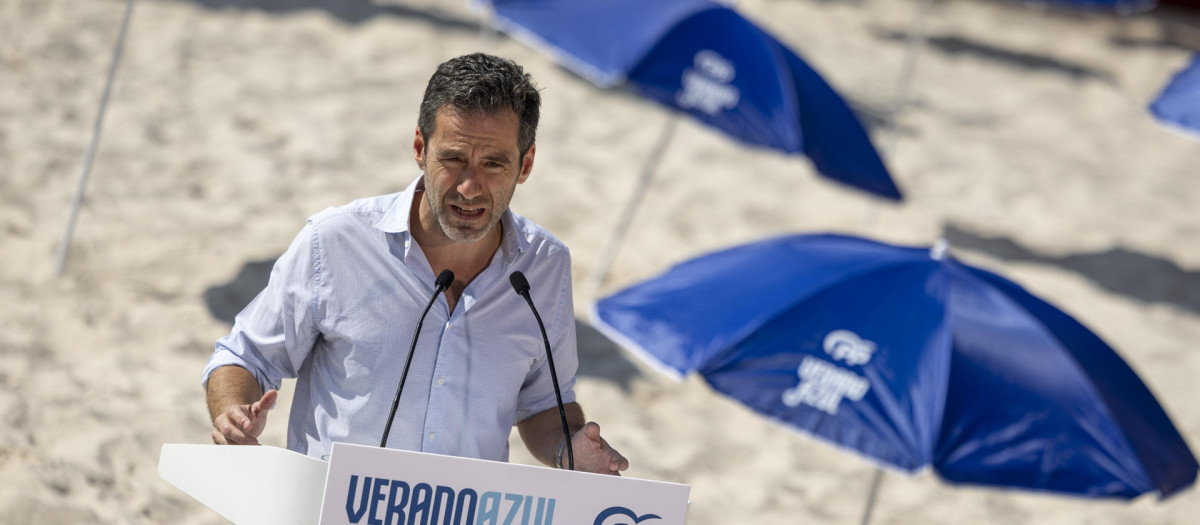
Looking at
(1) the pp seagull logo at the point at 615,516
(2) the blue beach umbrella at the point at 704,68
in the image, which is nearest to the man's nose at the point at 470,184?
(1) the pp seagull logo at the point at 615,516

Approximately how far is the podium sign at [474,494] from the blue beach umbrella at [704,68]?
3122 mm

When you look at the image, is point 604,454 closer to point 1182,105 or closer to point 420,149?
point 420,149

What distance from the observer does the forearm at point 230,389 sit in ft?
6.07

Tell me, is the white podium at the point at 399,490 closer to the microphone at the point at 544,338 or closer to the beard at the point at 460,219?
the microphone at the point at 544,338

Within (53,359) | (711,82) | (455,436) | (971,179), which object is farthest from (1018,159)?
(455,436)

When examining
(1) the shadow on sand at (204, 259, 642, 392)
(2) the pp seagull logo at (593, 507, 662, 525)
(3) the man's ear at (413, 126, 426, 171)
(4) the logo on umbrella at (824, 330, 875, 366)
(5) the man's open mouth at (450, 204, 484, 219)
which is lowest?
(1) the shadow on sand at (204, 259, 642, 392)

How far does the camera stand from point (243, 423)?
5.55ft

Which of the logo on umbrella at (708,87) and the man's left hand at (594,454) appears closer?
the man's left hand at (594,454)

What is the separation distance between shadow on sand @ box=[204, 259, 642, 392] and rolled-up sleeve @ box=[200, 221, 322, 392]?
9.42 ft

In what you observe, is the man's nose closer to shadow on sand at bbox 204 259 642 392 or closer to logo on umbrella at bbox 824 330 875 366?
logo on umbrella at bbox 824 330 875 366

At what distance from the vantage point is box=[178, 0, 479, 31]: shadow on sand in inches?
306

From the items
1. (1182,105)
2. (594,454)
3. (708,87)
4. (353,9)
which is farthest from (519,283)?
(353,9)

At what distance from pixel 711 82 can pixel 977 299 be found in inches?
73.8

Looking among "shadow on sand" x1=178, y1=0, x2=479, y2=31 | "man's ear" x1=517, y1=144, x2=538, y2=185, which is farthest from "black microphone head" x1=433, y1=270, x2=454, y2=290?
"shadow on sand" x1=178, y1=0, x2=479, y2=31
